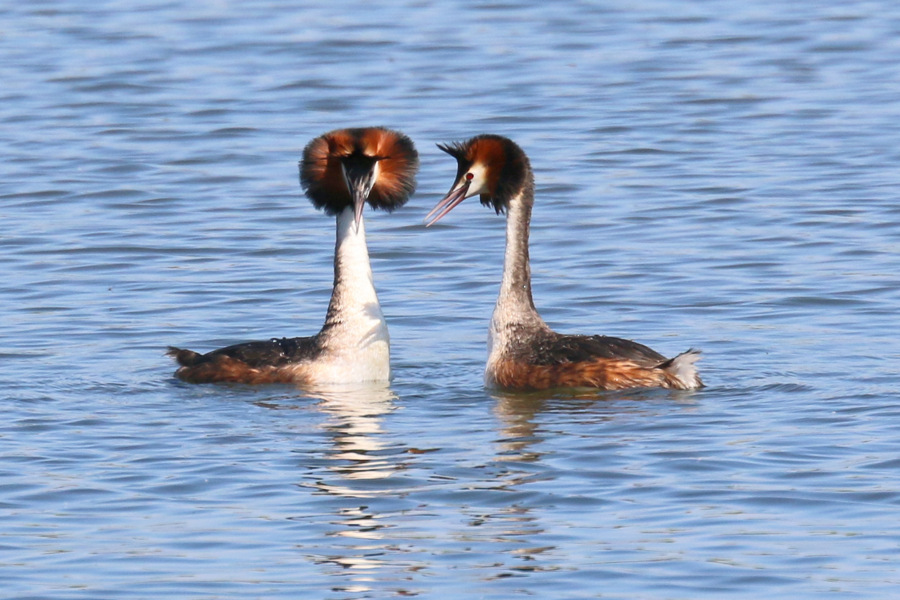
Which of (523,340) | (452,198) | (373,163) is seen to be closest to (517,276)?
(523,340)

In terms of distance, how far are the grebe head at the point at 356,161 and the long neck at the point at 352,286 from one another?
0.13 meters

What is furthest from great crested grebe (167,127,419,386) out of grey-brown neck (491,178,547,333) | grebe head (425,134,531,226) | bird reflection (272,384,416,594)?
grey-brown neck (491,178,547,333)

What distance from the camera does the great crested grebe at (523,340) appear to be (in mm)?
10805

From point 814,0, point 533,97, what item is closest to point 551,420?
point 533,97

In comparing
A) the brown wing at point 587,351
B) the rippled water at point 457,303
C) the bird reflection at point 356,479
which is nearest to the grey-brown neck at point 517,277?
the brown wing at point 587,351

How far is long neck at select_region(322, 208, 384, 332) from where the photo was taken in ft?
37.9

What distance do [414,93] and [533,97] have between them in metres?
1.43

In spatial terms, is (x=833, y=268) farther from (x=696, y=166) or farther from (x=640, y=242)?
(x=696, y=166)

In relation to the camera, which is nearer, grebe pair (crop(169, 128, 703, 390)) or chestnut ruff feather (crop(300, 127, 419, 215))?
grebe pair (crop(169, 128, 703, 390))

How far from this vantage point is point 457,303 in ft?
45.3

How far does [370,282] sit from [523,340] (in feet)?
3.48

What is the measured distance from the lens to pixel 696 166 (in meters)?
18.4

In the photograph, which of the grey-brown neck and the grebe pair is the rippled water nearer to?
the grebe pair

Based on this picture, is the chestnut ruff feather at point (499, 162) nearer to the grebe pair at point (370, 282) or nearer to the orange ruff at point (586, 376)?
the grebe pair at point (370, 282)
